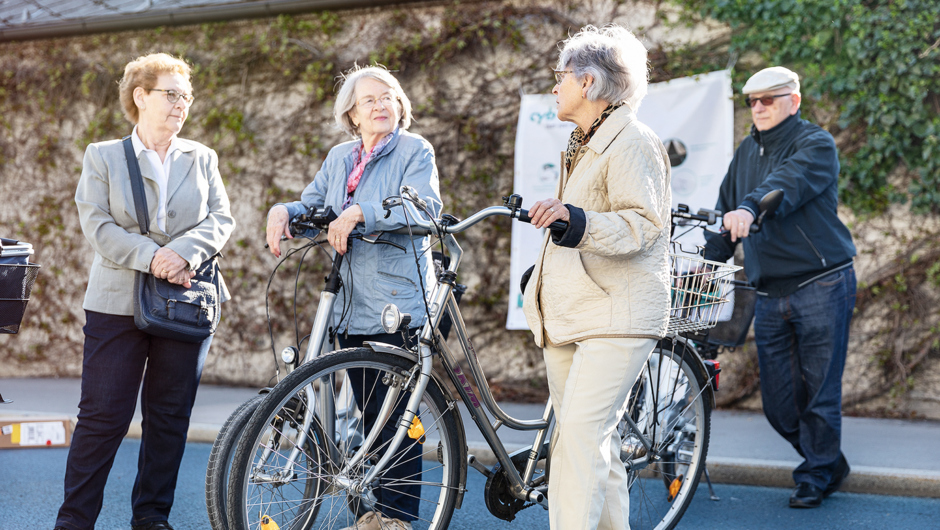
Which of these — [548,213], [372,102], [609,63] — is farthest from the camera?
[372,102]

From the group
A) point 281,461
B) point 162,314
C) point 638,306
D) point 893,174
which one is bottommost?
point 281,461

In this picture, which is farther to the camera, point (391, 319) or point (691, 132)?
point (691, 132)

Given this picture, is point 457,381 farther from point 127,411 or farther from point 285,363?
point 127,411

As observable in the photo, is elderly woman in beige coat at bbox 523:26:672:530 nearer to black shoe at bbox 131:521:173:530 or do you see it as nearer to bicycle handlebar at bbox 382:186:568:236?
bicycle handlebar at bbox 382:186:568:236

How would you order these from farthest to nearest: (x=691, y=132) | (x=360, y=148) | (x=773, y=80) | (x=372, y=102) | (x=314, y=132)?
(x=314, y=132), (x=691, y=132), (x=773, y=80), (x=360, y=148), (x=372, y=102)

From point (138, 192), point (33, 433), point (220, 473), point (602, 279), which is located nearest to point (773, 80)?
point (602, 279)

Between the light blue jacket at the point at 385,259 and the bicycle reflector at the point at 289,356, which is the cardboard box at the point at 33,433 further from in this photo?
the bicycle reflector at the point at 289,356

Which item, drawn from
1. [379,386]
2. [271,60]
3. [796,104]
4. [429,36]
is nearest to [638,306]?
[379,386]

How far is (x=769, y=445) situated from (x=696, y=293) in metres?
2.20

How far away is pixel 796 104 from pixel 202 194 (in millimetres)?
2749

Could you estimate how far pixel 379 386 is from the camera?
2.98 metres

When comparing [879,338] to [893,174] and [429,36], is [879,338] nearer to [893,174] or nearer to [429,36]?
[893,174]

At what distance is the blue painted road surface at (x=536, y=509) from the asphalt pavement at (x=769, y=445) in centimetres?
7

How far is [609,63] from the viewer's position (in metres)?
2.44
